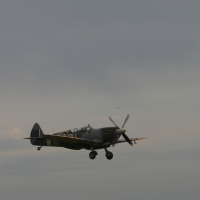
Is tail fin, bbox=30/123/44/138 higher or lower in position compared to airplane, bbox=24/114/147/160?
higher

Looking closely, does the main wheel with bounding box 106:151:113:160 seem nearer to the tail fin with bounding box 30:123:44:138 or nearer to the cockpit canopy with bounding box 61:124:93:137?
the cockpit canopy with bounding box 61:124:93:137

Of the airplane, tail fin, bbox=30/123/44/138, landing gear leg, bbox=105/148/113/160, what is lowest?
landing gear leg, bbox=105/148/113/160

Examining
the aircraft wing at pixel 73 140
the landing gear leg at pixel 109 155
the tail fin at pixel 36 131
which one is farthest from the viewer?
the tail fin at pixel 36 131

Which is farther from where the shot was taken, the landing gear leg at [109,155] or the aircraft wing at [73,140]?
the landing gear leg at [109,155]

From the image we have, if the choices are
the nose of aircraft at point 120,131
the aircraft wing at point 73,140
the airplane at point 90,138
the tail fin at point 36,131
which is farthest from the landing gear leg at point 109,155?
the tail fin at point 36,131

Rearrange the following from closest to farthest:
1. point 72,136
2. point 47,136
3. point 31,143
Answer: point 47,136 → point 72,136 → point 31,143

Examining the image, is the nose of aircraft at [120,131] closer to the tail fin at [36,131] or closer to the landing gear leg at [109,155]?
the landing gear leg at [109,155]

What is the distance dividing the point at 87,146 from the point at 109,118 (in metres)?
3.94

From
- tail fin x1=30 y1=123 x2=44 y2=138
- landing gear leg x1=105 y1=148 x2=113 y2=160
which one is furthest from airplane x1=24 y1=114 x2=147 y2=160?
tail fin x1=30 y1=123 x2=44 y2=138

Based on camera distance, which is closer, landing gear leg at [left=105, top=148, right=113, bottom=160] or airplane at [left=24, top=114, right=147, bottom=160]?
airplane at [left=24, top=114, right=147, bottom=160]

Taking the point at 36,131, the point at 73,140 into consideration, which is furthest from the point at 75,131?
the point at 36,131

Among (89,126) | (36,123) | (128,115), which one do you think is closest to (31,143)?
(36,123)

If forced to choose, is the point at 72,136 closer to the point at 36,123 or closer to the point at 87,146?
the point at 87,146

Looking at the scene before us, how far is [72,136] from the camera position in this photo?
51.9m
